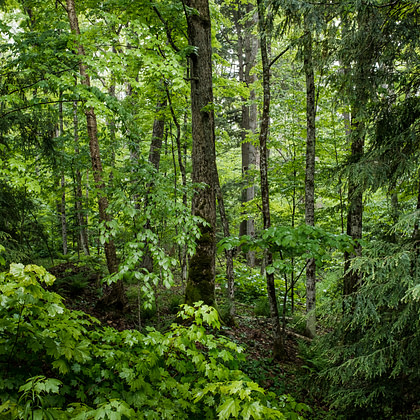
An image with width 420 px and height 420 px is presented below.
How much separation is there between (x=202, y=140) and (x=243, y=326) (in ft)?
13.7

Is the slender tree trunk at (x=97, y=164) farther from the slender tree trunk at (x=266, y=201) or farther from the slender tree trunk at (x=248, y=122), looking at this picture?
the slender tree trunk at (x=248, y=122)

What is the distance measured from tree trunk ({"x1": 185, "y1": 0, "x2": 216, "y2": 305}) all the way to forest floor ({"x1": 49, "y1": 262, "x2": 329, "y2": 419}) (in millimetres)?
1130

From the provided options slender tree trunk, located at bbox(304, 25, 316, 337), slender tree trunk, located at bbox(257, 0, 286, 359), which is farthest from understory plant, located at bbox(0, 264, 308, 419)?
slender tree trunk, located at bbox(304, 25, 316, 337)

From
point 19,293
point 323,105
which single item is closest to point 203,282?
point 19,293

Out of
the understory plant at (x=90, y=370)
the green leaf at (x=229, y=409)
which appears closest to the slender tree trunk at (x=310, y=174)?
the understory plant at (x=90, y=370)

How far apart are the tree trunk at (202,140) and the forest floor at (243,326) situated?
1.13 metres

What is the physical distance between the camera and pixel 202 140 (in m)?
5.43

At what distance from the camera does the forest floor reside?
14.8ft

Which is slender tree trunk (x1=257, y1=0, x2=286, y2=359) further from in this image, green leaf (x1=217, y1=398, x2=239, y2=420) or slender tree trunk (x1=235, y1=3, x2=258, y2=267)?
slender tree trunk (x1=235, y1=3, x2=258, y2=267)

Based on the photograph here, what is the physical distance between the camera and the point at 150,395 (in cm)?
244

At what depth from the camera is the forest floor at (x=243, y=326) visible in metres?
4.50

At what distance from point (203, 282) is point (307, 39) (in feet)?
15.7

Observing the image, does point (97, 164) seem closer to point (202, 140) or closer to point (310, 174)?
point (202, 140)

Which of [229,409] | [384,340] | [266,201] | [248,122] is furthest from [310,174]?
[248,122]
